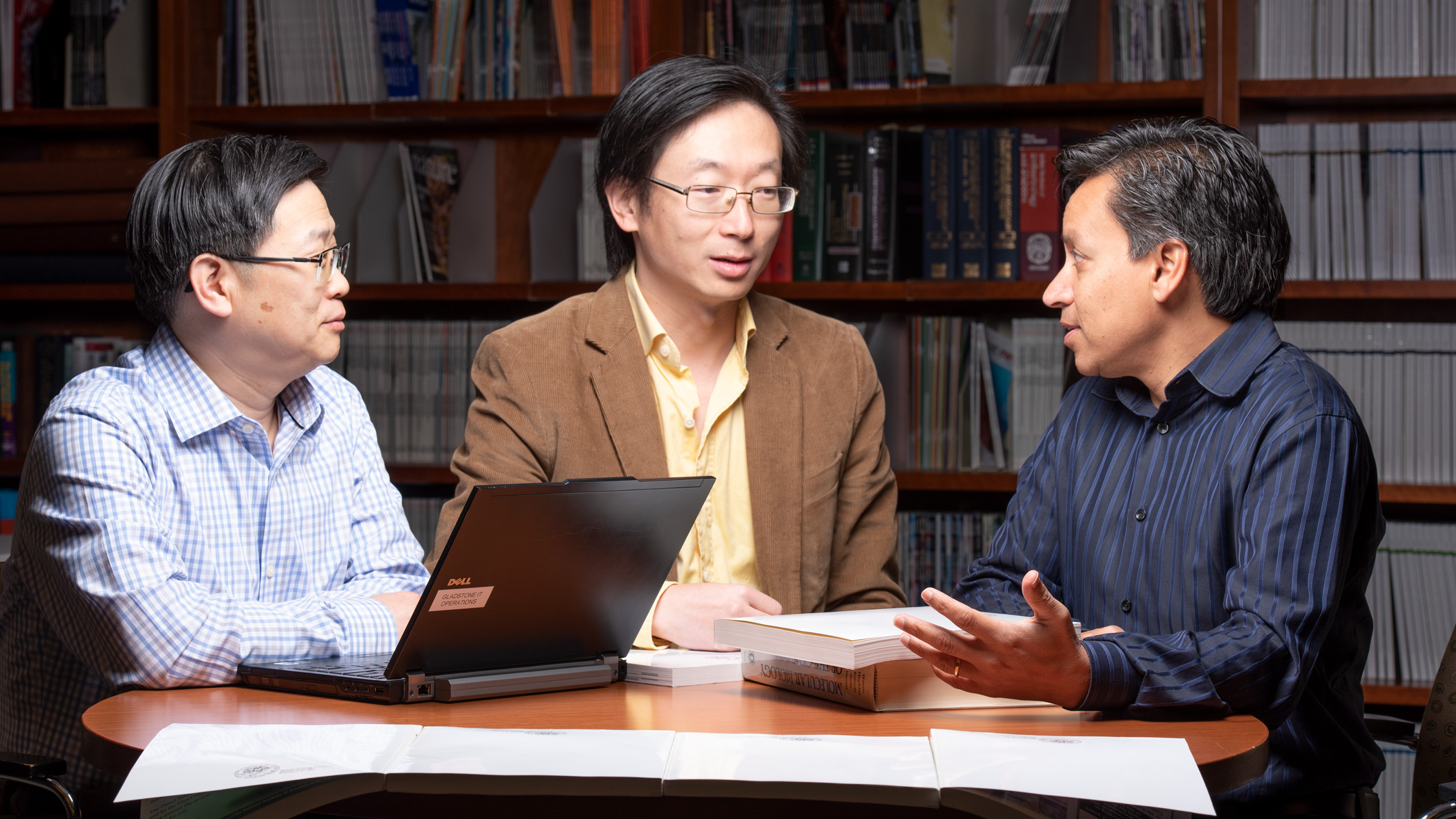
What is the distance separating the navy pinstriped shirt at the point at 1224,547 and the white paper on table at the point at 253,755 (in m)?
0.62

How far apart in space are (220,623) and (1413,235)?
240 centimetres

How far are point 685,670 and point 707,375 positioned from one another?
2.26ft

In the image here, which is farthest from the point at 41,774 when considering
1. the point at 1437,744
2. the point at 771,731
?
the point at 1437,744

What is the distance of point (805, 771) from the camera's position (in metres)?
0.89

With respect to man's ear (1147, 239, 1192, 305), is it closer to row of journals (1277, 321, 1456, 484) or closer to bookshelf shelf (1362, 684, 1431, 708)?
row of journals (1277, 321, 1456, 484)

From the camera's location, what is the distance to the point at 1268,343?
139 cm

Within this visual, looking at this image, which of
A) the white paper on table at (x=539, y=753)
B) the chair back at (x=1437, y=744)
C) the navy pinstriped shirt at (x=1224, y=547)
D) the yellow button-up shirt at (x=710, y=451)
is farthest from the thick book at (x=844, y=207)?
the white paper on table at (x=539, y=753)

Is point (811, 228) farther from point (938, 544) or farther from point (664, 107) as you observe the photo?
point (664, 107)

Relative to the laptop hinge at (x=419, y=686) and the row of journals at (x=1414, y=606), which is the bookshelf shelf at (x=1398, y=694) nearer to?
the row of journals at (x=1414, y=606)

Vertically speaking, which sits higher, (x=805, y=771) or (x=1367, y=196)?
(x=1367, y=196)

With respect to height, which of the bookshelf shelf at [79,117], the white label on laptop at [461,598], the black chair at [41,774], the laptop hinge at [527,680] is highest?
the bookshelf shelf at [79,117]

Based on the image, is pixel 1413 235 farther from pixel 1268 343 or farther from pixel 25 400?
pixel 25 400

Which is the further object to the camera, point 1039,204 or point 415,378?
point 415,378

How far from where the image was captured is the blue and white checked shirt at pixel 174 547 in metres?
1.21
